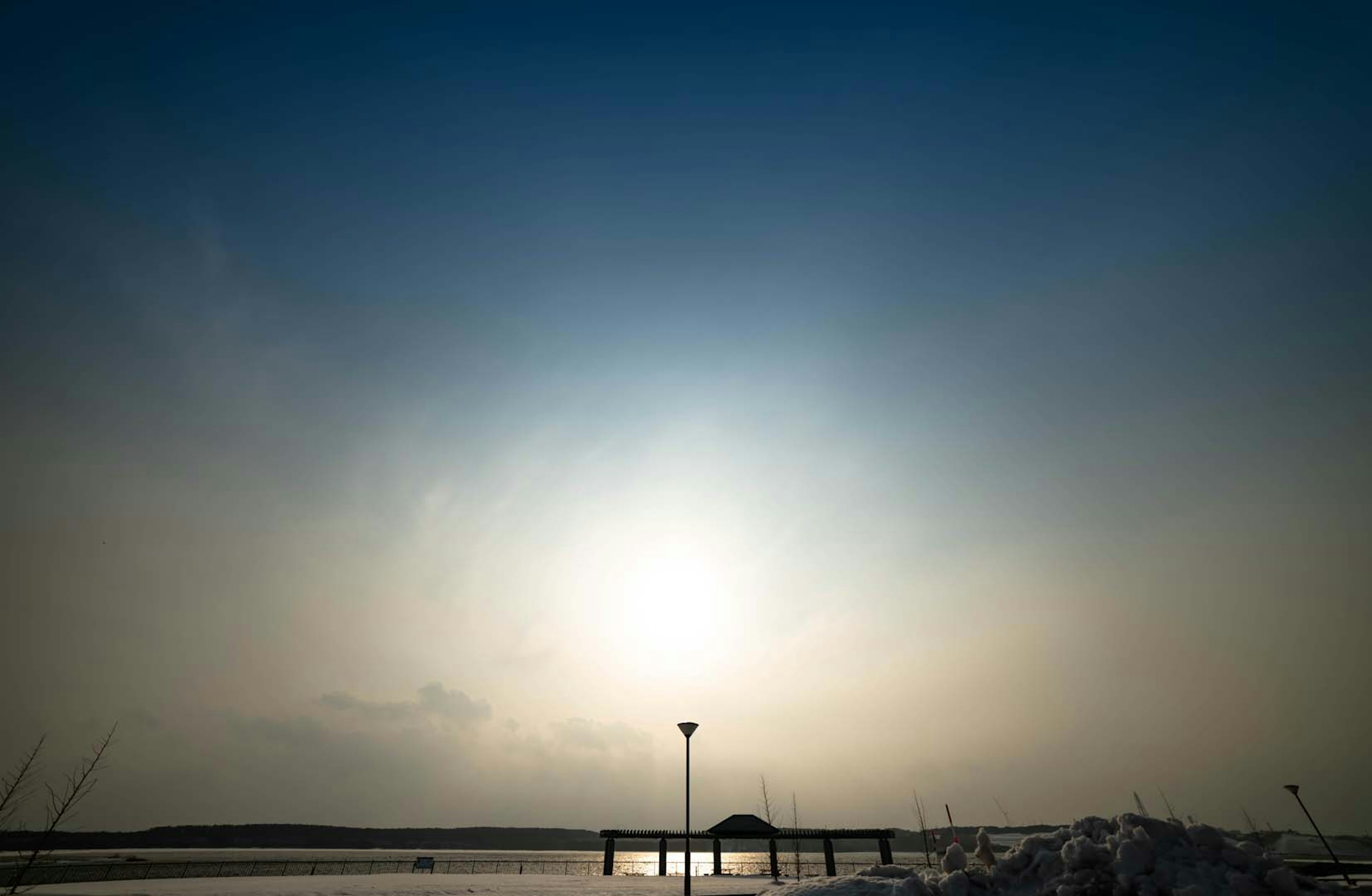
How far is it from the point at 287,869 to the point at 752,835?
2997 inches

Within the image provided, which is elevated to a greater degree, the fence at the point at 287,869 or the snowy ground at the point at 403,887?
the fence at the point at 287,869

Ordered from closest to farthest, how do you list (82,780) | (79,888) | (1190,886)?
(1190,886)
(79,888)
(82,780)

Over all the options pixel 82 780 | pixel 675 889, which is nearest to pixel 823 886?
pixel 675 889

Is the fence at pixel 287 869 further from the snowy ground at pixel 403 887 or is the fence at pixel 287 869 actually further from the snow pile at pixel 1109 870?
the snow pile at pixel 1109 870

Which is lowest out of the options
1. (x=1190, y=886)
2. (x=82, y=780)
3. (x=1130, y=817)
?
(x=1190, y=886)

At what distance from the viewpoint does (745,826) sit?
122 feet

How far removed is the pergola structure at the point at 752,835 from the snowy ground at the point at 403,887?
301 centimetres

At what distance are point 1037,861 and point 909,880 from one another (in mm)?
2822

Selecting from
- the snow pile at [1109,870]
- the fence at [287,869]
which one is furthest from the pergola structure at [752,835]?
the snow pile at [1109,870]

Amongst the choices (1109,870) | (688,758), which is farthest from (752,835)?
(1109,870)

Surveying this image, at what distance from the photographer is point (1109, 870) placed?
11727 millimetres

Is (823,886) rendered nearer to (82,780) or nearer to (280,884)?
(280,884)

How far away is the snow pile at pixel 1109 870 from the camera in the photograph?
10984mm

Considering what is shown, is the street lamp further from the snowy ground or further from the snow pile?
Answer: the snow pile
